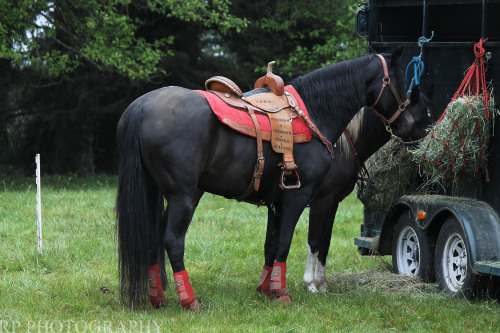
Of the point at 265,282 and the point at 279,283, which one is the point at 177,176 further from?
the point at 265,282

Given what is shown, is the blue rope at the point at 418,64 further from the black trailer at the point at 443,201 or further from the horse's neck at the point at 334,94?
the horse's neck at the point at 334,94

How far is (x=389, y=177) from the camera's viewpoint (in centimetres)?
643

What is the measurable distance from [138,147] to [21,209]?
5394mm

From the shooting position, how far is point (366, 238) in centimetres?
698

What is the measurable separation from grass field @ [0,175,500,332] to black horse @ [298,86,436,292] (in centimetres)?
24

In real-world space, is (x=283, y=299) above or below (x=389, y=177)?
below

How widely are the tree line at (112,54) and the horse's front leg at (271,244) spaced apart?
8.34 m

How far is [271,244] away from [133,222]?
1.51m

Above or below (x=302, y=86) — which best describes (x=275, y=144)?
below

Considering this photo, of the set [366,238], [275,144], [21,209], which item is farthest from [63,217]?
[275,144]

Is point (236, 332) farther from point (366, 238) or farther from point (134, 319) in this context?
point (366, 238)

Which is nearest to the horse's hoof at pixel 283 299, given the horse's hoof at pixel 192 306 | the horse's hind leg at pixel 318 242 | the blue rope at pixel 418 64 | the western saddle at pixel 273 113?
the horse's hind leg at pixel 318 242

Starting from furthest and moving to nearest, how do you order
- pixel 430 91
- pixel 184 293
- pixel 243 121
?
pixel 430 91 < pixel 243 121 < pixel 184 293

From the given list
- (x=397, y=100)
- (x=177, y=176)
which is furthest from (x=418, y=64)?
(x=177, y=176)
